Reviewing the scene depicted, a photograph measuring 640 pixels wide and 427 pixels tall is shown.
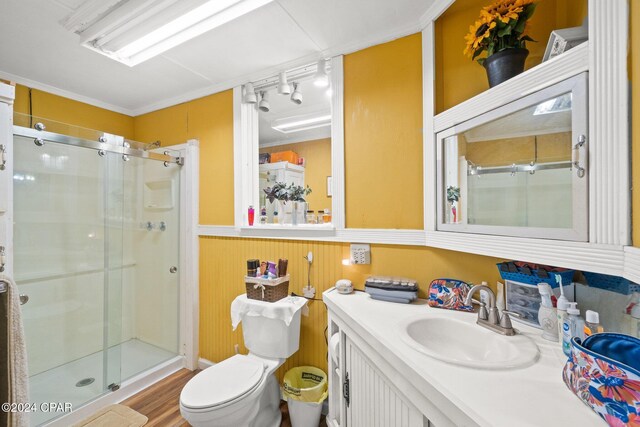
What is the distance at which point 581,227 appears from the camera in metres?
0.78

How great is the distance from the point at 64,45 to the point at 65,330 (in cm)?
207

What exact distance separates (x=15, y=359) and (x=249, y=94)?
1879 mm

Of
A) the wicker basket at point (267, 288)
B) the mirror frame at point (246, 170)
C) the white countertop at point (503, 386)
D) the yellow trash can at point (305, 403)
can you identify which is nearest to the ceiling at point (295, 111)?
the mirror frame at point (246, 170)

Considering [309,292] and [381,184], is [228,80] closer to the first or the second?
[381,184]

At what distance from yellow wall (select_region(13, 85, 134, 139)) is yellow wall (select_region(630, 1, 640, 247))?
3.30 metres

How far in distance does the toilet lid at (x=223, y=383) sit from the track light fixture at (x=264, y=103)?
1.79 metres

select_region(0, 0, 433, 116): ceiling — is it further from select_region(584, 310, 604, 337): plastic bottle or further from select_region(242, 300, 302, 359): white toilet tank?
select_region(242, 300, 302, 359): white toilet tank

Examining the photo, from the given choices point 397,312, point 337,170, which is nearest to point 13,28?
point 337,170

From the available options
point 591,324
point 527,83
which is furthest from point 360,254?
point 527,83

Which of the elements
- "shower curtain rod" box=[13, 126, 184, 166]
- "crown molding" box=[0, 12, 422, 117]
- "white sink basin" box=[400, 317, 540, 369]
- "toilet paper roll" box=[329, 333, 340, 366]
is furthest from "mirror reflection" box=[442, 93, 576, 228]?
"shower curtain rod" box=[13, 126, 184, 166]

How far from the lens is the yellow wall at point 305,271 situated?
141 cm

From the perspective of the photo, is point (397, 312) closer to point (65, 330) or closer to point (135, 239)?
point (135, 239)

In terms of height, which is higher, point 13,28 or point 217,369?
point 13,28

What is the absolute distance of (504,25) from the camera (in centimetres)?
101
